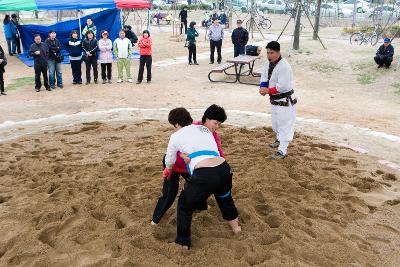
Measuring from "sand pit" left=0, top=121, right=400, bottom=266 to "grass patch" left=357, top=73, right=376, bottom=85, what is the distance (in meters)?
5.73

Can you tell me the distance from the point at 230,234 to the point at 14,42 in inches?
633

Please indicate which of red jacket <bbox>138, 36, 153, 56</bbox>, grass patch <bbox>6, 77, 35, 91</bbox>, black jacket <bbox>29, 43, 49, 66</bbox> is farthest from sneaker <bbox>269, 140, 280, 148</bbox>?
grass patch <bbox>6, 77, 35, 91</bbox>

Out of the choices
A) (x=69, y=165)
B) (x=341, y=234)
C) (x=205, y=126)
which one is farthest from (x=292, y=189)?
(x=69, y=165)

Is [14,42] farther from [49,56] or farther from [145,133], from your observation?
[145,133]

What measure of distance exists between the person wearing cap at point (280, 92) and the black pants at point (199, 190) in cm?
254

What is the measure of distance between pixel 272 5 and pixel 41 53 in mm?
29454

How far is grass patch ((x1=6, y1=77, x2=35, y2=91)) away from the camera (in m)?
11.8

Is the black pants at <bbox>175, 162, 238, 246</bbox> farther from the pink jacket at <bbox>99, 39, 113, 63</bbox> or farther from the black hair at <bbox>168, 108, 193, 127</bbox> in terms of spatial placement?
the pink jacket at <bbox>99, 39, 113, 63</bbox>

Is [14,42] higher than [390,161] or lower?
higher

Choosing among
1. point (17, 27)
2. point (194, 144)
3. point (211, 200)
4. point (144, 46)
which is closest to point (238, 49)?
point (144, 46)

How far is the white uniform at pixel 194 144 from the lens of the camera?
12.0 ft

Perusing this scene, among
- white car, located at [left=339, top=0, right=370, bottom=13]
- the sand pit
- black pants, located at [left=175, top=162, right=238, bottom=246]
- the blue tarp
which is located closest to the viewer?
black pants, located at [left=175, top=162, right=238, bottom=246]

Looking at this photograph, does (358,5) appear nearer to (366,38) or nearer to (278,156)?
(366,38)

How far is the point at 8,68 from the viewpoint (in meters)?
15.0
